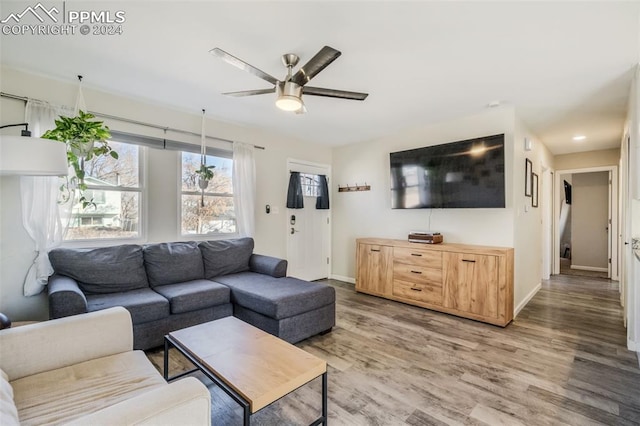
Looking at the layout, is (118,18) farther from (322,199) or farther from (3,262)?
(322,199)

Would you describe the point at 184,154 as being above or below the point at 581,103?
below

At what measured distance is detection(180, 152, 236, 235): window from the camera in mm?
3586

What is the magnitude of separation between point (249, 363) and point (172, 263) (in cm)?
195

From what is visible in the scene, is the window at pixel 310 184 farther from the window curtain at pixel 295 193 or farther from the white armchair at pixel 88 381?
the white armchair at pixel 88 381

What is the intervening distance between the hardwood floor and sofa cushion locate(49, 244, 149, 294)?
0.74 m

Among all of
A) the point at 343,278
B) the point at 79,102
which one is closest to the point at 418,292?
the point at 343,278

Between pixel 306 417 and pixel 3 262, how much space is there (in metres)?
2.79

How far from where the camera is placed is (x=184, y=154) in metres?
3.56

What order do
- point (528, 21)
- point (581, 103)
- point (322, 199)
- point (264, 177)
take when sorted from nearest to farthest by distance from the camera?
point (528, 21) → point (581, 103) → point (264, 177) → point (322, 199)

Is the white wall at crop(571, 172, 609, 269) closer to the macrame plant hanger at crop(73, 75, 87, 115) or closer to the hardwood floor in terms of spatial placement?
the hardwood floor

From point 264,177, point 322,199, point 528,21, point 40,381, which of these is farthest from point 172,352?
point 528,21

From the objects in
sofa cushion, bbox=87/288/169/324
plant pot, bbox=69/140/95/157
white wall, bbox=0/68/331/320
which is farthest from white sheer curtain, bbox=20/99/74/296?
sofa cushion, bbox=87/288/169/324

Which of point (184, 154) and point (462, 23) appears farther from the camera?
point (184, 154)

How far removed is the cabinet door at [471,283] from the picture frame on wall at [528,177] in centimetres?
131
